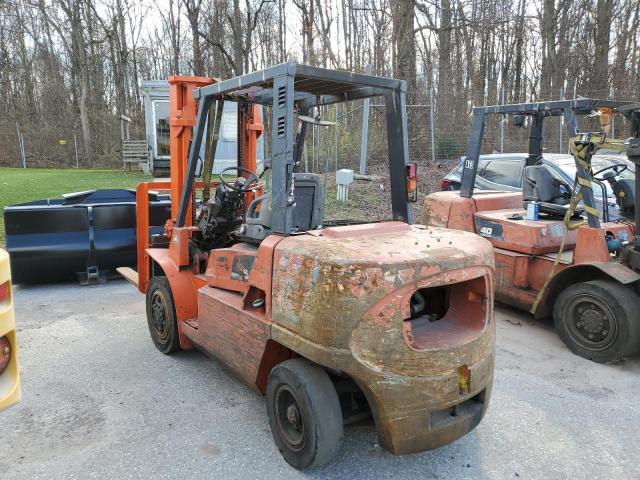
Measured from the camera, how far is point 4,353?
2258 mm

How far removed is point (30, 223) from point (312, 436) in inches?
219

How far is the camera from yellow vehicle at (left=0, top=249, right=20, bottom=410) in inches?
86.7

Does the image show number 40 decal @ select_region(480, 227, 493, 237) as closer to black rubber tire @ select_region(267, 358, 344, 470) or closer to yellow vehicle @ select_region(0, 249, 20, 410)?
black rubber tire @ select_region(267, 358, 344, 470)

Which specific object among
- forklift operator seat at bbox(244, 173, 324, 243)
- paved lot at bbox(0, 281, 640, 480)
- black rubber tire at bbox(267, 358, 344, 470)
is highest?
forklift operator seat at bbox(244, 173, 324, 243)

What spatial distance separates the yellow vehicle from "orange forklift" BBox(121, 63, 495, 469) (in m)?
1.38

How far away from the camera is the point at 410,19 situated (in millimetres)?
17672

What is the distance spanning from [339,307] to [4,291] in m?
1.54

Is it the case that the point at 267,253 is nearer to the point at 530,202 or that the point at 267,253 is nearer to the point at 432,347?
the point at 432,347

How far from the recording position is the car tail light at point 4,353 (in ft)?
7.35

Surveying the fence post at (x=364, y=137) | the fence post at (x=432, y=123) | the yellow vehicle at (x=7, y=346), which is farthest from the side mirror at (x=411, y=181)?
the fence post at (x=432, y=123)

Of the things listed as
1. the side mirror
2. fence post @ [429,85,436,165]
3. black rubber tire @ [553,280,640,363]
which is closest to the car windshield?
black rubber tire @ [553,280,640,363]

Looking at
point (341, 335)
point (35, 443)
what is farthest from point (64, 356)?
point (341, 335)

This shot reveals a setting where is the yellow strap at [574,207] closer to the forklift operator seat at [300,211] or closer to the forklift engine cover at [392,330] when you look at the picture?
the forklift engine cover at [392,330]

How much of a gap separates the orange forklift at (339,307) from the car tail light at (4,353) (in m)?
1.40
